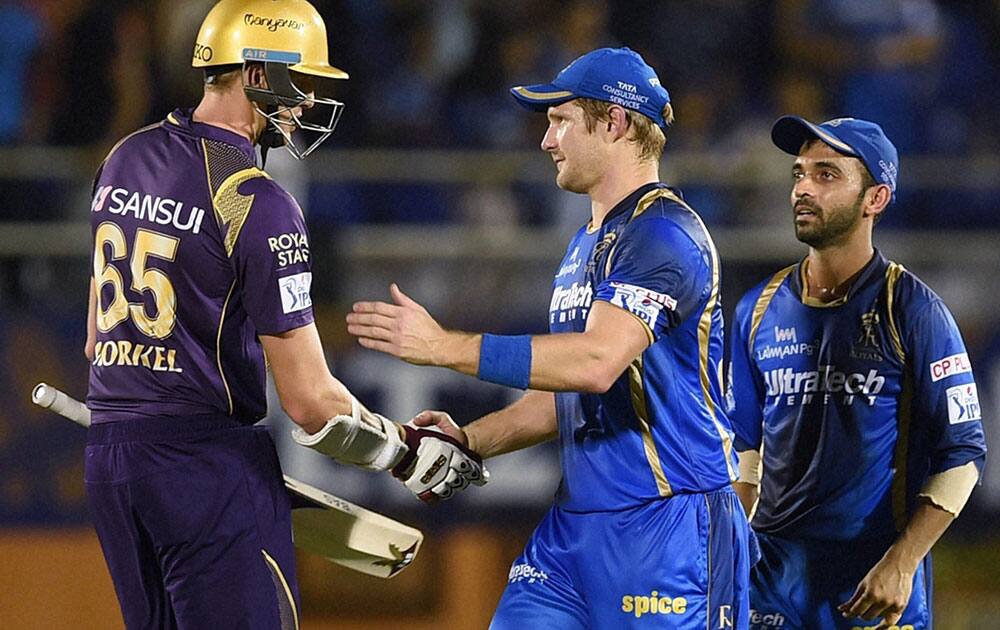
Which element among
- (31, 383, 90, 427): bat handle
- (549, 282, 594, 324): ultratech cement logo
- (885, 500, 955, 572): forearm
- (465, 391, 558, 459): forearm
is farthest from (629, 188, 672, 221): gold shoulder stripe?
(31, 383, 90, 427): bat handle

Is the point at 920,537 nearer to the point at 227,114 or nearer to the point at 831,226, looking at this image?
the point at 831,226

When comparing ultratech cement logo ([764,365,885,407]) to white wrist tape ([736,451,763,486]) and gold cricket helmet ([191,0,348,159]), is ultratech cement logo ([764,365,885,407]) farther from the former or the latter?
gold cricket helmet ([191,0,348,159])

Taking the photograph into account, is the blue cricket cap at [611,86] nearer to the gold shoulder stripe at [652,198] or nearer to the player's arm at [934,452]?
the gold shoulder stripe at [652,198]

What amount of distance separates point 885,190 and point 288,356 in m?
2.12

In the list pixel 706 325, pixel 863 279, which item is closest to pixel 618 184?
pixel 706 325

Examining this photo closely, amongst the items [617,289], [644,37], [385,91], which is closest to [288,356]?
[617,289]

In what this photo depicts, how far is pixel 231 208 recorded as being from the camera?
13.3 feet

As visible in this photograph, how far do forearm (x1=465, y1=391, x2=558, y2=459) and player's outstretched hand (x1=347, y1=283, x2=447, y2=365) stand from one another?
860 mm

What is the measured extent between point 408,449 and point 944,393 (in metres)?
1.64

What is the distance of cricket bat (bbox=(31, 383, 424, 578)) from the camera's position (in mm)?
4703

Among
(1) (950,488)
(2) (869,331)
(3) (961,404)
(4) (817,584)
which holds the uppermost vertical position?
(2) (869,331)

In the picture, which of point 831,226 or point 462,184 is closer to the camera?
point 831,226

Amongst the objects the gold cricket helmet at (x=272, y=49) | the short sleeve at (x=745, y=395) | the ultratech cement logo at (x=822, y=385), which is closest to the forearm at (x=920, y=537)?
the ultratech cement logo at (x=822, y=385)

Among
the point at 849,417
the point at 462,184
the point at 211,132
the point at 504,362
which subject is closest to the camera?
the point at 504,362
